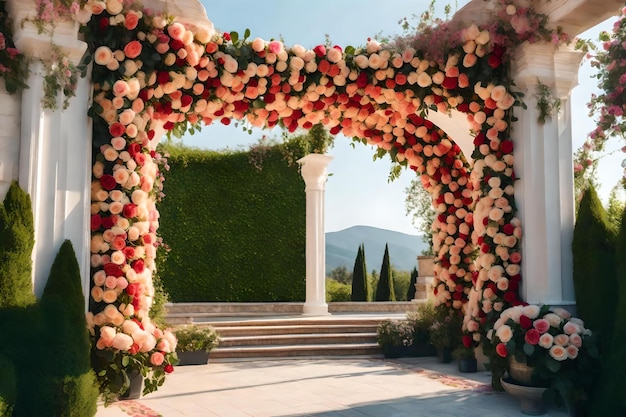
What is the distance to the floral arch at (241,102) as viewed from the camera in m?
A: 5.35

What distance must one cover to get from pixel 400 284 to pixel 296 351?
15543mm

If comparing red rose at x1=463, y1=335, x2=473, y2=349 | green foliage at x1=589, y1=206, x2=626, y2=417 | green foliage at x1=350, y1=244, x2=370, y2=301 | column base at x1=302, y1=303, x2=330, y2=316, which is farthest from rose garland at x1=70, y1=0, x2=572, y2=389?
green foliage at x1=350, y1=244, x2=370, y2=301

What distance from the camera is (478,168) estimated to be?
6.55m

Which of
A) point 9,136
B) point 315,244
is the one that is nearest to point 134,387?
point 9,136

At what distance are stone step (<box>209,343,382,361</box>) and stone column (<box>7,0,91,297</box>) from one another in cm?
416

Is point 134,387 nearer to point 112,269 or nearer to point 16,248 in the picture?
point 112,269

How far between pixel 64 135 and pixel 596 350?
4914mm

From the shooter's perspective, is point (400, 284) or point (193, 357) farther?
point (400, 284)

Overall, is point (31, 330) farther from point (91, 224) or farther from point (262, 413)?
point (262, 413)

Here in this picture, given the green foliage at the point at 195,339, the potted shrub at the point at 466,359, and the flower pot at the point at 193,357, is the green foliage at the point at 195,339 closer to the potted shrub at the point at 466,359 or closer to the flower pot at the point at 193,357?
the flower pot at the point at 193,357

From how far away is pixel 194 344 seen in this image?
829 centimetres

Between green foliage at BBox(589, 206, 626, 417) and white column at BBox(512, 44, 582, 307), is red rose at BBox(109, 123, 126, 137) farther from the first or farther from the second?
green foliage at BBox(589, 206, 626, 417)

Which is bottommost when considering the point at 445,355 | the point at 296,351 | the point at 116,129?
the point at 296,351

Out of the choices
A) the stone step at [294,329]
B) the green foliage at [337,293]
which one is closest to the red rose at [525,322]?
the stone step at [294,329]
